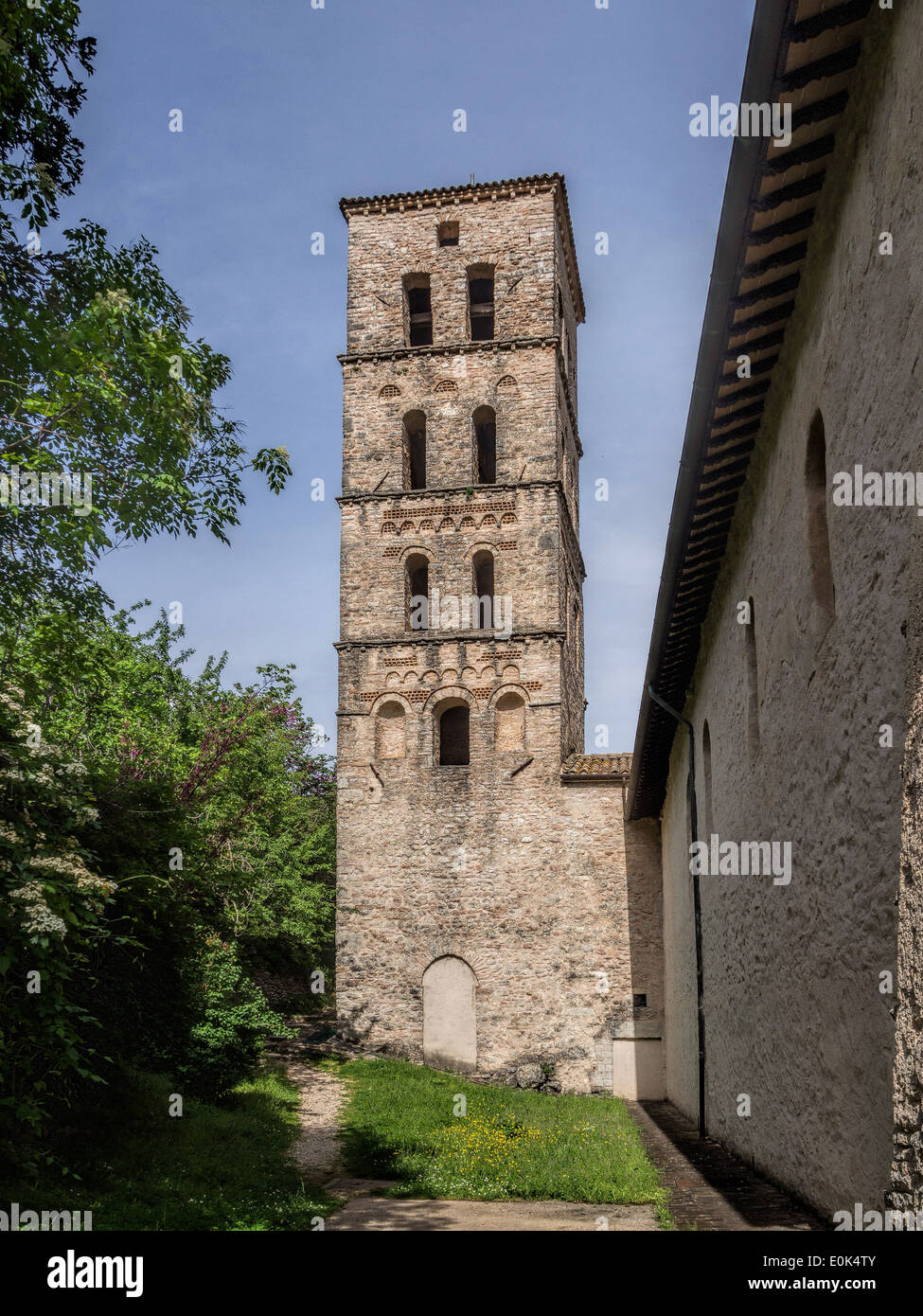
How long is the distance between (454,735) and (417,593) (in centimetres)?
316

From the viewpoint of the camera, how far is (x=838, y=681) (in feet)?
18.2

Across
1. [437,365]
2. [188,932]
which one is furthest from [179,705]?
[188,932]

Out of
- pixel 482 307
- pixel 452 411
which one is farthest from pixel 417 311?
pixel 452 411

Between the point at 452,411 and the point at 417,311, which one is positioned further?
the point at 417,311

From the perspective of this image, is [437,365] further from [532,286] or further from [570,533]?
[570,533]

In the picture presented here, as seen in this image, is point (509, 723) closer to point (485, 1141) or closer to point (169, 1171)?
point (485, 1141)

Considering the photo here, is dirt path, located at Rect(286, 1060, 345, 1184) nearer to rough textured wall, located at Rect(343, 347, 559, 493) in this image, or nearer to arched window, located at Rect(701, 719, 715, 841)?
arched window, located at Rect(701, 719, 715, 841)

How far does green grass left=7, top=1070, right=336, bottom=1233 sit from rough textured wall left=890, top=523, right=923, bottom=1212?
562 cm

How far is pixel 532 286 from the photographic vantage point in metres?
24.9

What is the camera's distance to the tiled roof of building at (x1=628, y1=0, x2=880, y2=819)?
4434mm

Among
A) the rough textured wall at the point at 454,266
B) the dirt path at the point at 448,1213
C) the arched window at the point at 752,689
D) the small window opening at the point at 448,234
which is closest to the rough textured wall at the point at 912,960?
the dirt path at the point at 448,1213

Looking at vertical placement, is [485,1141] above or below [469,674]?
below

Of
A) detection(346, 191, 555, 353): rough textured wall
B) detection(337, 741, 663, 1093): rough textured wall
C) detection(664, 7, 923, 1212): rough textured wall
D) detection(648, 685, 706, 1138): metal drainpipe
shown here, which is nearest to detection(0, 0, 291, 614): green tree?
detection(664, 7, 923, 1212): rough textured wall

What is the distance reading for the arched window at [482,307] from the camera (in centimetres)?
2681
